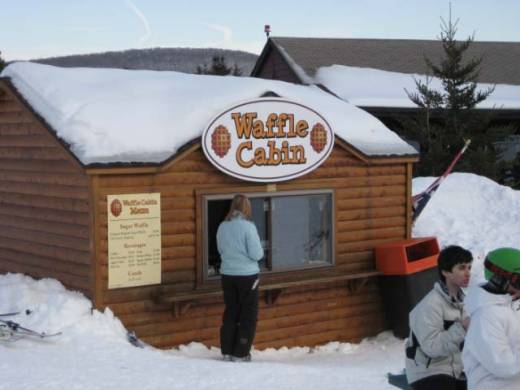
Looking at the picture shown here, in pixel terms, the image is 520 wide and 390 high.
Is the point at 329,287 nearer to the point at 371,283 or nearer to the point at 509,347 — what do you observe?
the point at 371,283

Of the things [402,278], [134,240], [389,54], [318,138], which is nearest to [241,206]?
[134,240]

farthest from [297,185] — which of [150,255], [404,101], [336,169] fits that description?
[404,101]

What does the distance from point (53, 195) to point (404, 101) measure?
17.5 metres

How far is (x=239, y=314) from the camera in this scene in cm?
923

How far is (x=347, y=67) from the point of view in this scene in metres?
30.2

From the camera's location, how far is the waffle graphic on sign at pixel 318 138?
10898 mm

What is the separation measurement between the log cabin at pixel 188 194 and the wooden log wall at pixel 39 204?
0.08ft

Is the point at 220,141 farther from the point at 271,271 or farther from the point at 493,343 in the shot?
the point at 493,343

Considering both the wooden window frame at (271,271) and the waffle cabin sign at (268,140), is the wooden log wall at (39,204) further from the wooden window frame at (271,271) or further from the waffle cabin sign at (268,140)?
the waffle cabin sign at (268,140)

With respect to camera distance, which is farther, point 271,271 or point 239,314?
point 271,271

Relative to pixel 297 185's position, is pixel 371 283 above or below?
below

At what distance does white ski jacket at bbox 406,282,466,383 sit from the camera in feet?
16.5

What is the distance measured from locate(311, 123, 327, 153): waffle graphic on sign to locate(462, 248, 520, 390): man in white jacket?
6745 millimetres

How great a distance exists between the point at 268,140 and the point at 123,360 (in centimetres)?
361
